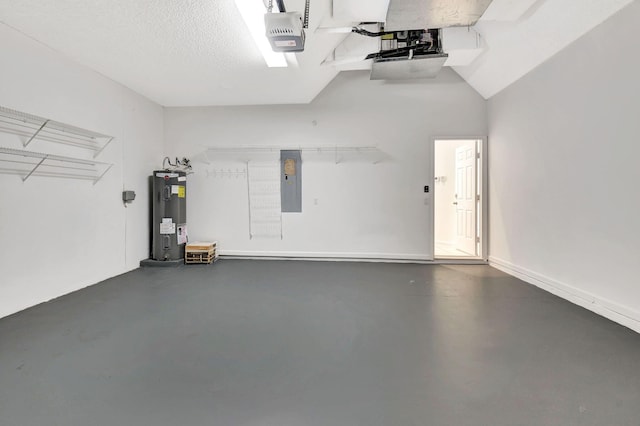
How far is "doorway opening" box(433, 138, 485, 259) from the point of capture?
4.77 metres

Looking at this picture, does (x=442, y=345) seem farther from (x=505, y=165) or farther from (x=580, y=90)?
(x=505, y=165)

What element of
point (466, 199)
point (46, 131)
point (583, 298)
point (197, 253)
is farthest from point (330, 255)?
point (46, 131)

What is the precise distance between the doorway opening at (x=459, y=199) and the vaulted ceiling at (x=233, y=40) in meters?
1.20

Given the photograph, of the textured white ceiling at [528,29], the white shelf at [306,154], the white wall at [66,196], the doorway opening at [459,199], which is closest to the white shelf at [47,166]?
the white wall at [66,196]

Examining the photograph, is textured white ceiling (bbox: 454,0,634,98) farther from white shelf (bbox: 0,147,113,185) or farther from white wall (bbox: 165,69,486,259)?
white shelf (bbox: 0,147,113,185)

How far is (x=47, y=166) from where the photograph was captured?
2.99m

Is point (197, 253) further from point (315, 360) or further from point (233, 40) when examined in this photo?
point (315, 360)

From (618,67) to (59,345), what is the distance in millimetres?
5103

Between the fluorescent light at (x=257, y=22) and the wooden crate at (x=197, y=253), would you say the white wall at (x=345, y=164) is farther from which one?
the fluorescent light at (x=257, y=22)

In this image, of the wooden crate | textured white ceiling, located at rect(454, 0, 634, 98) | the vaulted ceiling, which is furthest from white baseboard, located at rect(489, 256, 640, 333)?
the wooden crate

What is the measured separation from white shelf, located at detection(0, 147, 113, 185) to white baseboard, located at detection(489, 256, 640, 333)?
5.62 metres

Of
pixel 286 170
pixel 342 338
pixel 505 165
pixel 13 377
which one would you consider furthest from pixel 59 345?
pixel 505 165

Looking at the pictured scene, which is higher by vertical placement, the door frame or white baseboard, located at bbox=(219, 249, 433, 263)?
the door frame

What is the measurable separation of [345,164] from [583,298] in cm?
349
